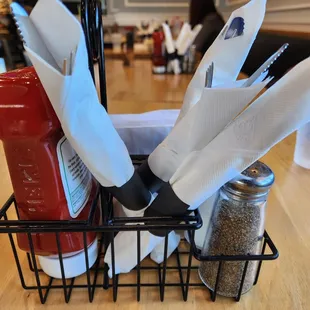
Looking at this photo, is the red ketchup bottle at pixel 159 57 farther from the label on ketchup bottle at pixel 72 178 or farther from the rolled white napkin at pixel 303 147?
the label on ketchup bottle at pixel 72 178

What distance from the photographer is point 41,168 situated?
27 cm

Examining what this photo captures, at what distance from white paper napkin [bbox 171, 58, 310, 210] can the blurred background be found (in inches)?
15.1

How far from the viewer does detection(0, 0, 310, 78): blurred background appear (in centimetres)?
124

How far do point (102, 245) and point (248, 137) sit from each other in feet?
0.72

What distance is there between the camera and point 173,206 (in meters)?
0.27

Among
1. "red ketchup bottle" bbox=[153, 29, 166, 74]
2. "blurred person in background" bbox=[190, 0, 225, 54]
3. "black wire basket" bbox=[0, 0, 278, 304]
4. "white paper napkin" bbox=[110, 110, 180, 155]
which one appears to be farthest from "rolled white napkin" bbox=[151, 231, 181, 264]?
"blurred person in background" bbox=[190, 0, 225, 54]

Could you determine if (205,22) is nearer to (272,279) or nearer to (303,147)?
(303,147)

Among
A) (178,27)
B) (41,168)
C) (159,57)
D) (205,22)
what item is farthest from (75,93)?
(178,27)

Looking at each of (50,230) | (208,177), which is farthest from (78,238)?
(208,177)

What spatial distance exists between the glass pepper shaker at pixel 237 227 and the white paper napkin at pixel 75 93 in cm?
11

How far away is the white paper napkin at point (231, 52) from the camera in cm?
28

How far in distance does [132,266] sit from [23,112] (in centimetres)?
19

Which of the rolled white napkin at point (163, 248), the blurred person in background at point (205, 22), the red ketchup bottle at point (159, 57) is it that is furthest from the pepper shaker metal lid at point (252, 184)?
the blurred person in background at point (205, 22)

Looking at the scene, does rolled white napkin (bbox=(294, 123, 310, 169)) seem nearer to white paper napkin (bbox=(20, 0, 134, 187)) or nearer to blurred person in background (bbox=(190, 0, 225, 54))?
white paper napkin (bbox=(20, 0, 134, 187))
